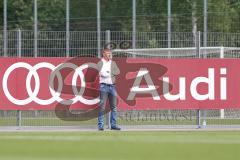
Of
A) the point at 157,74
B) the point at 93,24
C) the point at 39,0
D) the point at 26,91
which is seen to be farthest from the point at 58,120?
the point at 39,0

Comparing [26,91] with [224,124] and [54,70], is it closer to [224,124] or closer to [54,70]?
[54,70]

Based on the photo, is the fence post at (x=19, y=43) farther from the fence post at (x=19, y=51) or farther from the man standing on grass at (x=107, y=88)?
the man standing on grass at (x=107, y=88)

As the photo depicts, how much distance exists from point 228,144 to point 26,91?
6.11m

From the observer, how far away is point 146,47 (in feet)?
74.1

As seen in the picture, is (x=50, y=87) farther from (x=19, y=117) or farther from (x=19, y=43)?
(x=19, y=43)

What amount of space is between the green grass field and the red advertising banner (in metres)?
1.29

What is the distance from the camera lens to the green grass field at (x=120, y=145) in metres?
11.4

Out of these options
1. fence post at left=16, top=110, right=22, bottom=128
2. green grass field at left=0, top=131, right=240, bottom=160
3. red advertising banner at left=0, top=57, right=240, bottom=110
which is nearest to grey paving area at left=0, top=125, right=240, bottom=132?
fence post at left=16, top=110, right=22, bottom=128

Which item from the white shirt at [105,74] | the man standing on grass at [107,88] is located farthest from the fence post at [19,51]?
the white shirt at [105,74]

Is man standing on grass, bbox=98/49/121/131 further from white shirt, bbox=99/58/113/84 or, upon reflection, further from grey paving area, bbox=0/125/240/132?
grey paving area, bbox=0/125/240/132

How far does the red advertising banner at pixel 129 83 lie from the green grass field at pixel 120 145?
1286 mm

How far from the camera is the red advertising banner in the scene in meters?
17.5

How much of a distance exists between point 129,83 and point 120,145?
4.63 meters

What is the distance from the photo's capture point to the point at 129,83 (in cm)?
1772
